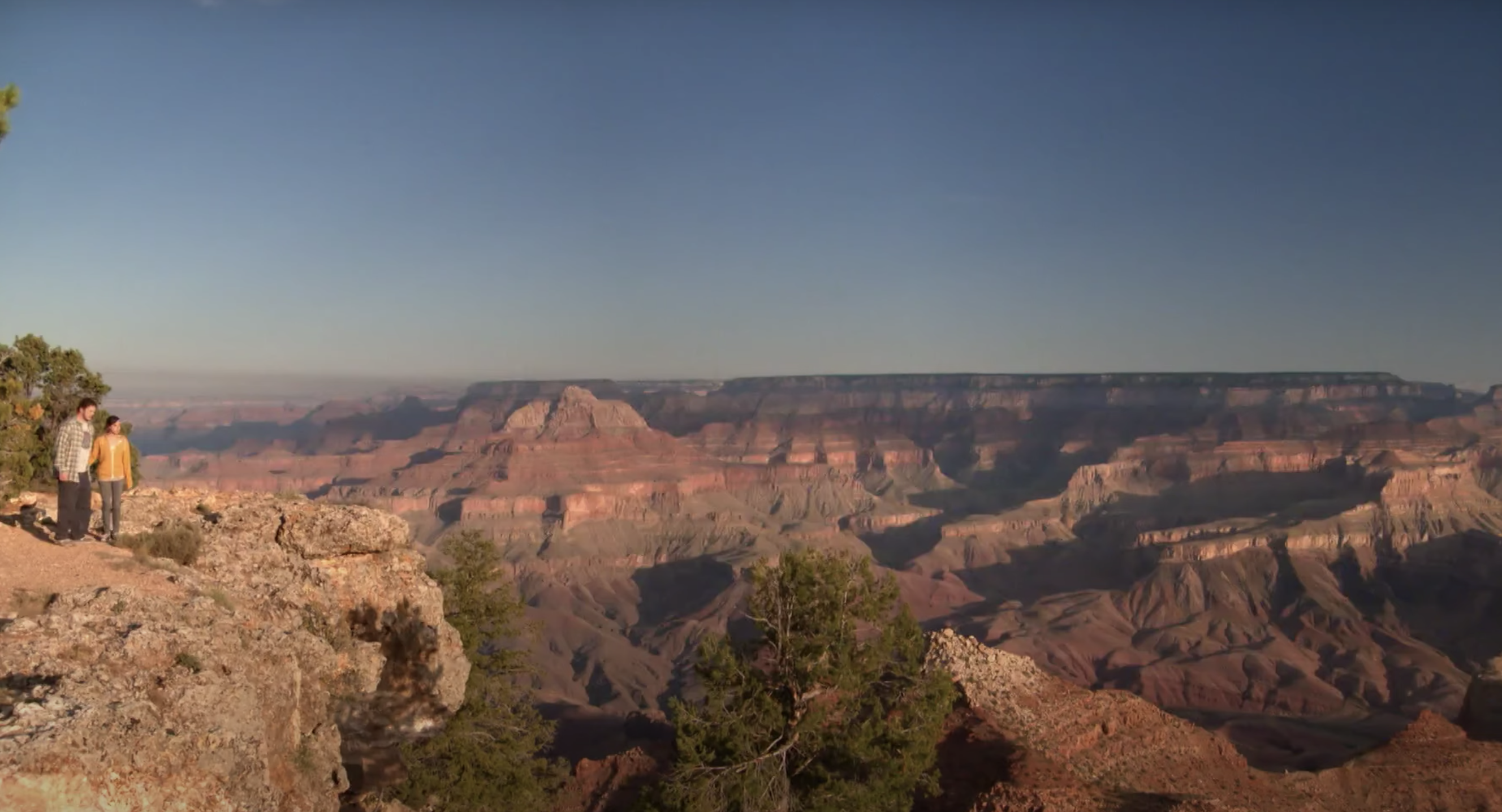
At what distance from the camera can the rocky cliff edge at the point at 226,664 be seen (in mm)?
A: 7027

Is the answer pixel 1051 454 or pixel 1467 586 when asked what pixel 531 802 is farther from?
pixel 1051 454

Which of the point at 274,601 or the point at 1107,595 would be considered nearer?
the point at 274,601

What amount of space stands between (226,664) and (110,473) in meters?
5.98

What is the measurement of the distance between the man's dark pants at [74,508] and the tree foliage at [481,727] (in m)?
8.15

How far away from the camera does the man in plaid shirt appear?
41.9 feet

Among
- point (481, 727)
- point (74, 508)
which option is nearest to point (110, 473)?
point (74, 508)

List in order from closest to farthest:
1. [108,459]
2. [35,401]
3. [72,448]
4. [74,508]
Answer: [72,448] < [74,508] < [108,459] < [35,401]

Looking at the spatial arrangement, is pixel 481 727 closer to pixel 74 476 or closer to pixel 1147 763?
pixel 74 476

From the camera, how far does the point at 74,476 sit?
12883 millimetres

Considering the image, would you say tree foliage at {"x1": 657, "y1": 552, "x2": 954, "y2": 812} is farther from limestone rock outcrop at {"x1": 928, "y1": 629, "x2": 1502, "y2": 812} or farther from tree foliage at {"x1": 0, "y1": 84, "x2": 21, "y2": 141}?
tree foliage at {"x1": 0, "y1": 84, "x2": 21, "y2": 141}

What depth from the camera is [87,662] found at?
8.48m

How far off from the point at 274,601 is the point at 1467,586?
11723cm

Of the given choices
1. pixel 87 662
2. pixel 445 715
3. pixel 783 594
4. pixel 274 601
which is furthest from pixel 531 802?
pixel 87 662

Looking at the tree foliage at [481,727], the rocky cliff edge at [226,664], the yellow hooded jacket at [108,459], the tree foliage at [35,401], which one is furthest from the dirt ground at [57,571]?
the tree foliage at [481,727]
